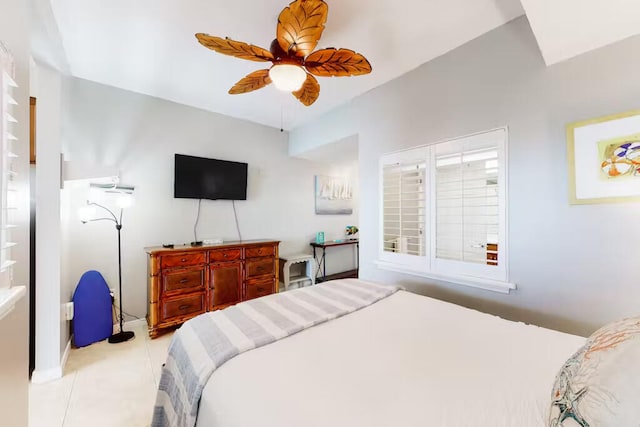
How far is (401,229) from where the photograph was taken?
7.97ft

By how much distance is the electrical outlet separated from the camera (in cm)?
218

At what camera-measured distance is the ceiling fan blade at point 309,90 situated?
1899 millimetres

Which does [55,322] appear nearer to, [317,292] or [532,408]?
[317,292]

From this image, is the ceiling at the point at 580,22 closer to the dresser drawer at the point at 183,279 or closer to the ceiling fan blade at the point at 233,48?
the ceiling fan blade at the point at 233,48

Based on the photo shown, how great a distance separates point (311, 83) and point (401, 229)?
Result: 4.96 ft

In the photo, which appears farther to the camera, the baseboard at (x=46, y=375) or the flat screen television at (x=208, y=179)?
the flat screen television at (x=208, y=179)

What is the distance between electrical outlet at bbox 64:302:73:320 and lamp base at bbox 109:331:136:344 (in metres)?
0.40

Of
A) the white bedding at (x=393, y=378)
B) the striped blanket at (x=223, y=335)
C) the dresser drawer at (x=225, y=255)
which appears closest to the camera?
the white bedding at (x=393, y=378)

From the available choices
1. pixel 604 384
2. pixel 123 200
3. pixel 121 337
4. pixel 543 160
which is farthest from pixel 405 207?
pixel 121 337

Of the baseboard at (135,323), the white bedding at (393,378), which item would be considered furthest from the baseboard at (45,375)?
the white bedding at (393,378)

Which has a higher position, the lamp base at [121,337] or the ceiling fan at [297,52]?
the ceiling fan at [297,52]

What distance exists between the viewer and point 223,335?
1153 millimetres

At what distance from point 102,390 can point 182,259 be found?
116 cm

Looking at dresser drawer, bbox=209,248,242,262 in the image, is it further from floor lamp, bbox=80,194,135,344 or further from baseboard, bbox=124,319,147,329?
baseboard, bbox=124,319,147,329
